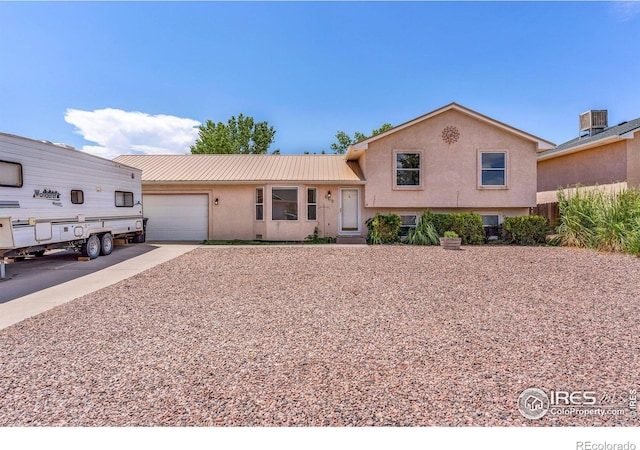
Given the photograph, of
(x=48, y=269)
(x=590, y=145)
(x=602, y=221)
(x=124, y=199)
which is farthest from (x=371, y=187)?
(x=48, y=269)

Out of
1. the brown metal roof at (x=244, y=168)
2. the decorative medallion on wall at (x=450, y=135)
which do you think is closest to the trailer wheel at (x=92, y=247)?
the brown metal roof at (x=244, y=168)

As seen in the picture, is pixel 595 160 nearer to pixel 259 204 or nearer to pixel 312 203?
pixel 312 203

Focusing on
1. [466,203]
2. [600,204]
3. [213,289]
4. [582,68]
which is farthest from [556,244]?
[213,289]

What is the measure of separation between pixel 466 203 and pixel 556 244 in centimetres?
367

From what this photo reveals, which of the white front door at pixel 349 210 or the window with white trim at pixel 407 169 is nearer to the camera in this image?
the window with white trim at pixel 407 169

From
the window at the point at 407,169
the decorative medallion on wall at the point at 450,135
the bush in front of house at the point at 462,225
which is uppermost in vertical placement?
the decorative medallion on wall at the point at 450,135

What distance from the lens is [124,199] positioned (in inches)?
478

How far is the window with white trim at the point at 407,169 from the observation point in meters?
14.2

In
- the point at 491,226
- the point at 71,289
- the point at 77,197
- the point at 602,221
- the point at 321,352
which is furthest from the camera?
the point at 491,226

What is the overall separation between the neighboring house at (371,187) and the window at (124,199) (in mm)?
2249

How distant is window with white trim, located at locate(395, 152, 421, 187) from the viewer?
1416 cm

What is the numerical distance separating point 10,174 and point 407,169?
13.0 meters

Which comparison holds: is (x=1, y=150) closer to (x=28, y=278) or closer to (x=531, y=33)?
(x=28, y=278)

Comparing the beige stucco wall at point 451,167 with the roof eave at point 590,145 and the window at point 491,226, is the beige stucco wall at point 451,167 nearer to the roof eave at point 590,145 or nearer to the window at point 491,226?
the window at point 491,226
